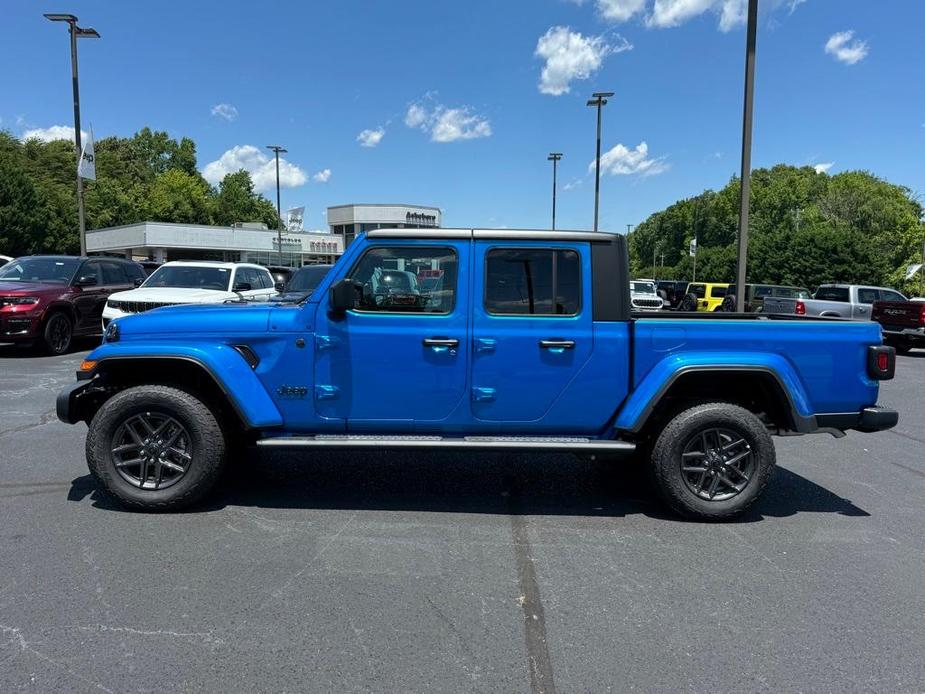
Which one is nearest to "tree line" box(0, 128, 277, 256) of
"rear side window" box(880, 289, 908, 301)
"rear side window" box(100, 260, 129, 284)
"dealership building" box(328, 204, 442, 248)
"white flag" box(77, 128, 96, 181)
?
"dealership building" box(328, 204, 442, 248)

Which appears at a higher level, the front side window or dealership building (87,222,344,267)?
dealership building (87,222,344,267)

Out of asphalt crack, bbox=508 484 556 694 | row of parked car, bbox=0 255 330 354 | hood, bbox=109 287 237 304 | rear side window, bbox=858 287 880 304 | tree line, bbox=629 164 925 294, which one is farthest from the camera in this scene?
tree line, bbox=629 164 925 294

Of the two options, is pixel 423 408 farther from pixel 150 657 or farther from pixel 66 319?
pixel 66 319

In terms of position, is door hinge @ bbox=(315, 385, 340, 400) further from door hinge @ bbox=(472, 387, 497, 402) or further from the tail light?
the tail light

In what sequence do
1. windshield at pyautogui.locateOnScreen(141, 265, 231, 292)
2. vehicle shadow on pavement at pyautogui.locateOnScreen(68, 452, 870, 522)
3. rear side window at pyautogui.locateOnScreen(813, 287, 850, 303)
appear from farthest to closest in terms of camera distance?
rear side window at pyautogui.locateOnScreen(813, 287, 850, 303) → windshield at pyautogui.locateOnScreen(141, 265, 231, 292) → vehicle shadow on pavement at pyautogui.locateOnScreen(68, 452, 870, 522)

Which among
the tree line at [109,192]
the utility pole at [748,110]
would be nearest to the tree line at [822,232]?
the utility pole at [748,110]

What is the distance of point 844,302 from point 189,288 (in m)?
16.8

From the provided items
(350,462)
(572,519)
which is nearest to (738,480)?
(572,519)

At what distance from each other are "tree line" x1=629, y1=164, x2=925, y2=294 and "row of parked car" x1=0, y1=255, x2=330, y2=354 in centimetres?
3942

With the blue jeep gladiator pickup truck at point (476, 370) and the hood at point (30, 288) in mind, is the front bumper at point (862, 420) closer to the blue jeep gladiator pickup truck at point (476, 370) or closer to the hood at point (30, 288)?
the blue jeep gladiator pickup truck at point (476, 370)

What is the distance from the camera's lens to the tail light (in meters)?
4.46

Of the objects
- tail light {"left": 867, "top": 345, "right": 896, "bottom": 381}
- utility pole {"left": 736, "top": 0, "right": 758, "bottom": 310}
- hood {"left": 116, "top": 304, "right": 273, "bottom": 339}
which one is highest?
utility pole {"left": 736, "top": 0, "right": 758, "bottom": 310}

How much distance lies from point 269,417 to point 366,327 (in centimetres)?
88

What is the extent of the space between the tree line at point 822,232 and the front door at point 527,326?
143 ft
